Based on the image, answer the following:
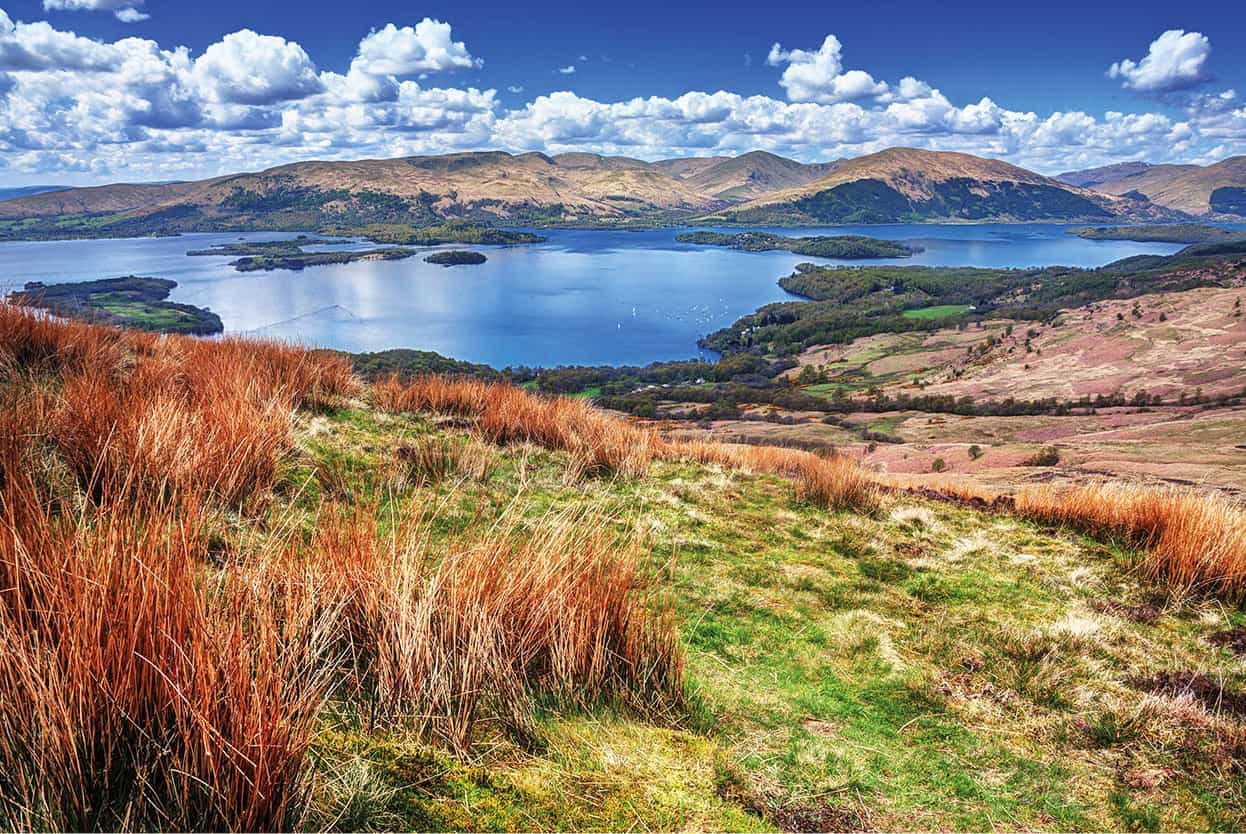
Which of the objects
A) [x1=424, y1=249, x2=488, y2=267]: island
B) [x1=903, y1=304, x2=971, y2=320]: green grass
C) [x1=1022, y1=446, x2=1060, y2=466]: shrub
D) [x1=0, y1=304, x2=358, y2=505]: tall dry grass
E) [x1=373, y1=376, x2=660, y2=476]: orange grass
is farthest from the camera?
[x1=424, y1=249, x2=488, y2=267]: island

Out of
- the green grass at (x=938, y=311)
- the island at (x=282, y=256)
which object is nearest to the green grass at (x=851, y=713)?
the green grass at (x=938, y=311)

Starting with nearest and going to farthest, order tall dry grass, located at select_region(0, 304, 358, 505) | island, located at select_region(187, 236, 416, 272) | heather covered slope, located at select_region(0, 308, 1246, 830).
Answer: heather covered slope, located at select_region(0, 308, 1246, 830) → tall dry grass, located at select_region(0, 304, 358, 505) → island, located at select_region(187, 236, 416, 272)

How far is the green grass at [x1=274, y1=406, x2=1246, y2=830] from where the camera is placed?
2.22 metres

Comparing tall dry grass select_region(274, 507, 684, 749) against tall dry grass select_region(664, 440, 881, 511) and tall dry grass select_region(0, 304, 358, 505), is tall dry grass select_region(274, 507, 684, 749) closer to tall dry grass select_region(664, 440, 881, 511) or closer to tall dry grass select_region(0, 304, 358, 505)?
tall dry grass select_region(0, 304, 358, 505)

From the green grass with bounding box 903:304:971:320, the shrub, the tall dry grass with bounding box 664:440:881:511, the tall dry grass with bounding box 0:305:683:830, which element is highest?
the green grass with bounding box 903:304:971:320

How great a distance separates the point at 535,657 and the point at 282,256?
645 feet

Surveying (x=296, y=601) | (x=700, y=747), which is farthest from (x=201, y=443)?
(x=700, y=747)

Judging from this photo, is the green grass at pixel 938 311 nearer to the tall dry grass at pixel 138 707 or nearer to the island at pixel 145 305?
the island at pixel 145 305

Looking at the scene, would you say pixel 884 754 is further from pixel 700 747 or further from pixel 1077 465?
pixel 1077 465

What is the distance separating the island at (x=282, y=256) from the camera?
15988cm

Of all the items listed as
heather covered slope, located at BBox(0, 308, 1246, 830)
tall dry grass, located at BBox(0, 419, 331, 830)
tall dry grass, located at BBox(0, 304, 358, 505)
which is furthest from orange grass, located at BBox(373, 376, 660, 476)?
tall dry grass, located at BBox(0, 419, 331, 830)

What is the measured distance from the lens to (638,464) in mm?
8406

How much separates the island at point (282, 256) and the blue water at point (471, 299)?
144 inches

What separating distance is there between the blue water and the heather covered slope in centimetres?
7020
